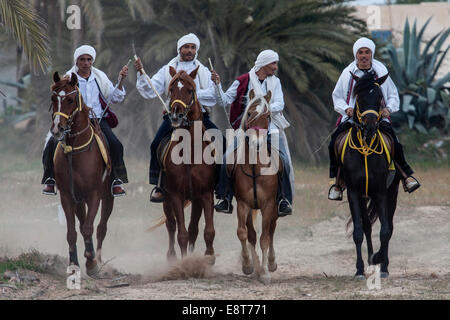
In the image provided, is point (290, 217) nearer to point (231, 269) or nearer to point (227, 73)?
point (231, 269)

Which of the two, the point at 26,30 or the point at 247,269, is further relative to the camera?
the point at 26,30

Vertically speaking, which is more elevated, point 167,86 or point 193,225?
point 167,86

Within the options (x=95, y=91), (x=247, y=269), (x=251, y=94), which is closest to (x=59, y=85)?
(x=95, y=91)

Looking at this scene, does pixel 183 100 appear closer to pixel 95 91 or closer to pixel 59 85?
pixel 59 85

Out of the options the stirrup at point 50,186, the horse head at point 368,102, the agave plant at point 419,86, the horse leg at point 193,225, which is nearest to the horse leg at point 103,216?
the stirrup at point 50,186

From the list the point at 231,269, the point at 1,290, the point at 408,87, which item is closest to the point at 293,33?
the point at 408,87

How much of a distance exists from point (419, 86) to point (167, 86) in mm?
13592

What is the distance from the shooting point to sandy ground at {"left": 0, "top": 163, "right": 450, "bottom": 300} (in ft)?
29.4

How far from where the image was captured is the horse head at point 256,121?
380 inches

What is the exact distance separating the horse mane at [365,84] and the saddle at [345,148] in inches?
24.6

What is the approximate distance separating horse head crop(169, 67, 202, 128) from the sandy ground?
1655mm

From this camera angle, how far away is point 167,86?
10.8 metres

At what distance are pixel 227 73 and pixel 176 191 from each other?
471 inches

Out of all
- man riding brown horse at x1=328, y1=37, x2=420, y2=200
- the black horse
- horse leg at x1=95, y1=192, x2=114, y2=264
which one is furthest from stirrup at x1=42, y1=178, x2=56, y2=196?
the black horse
